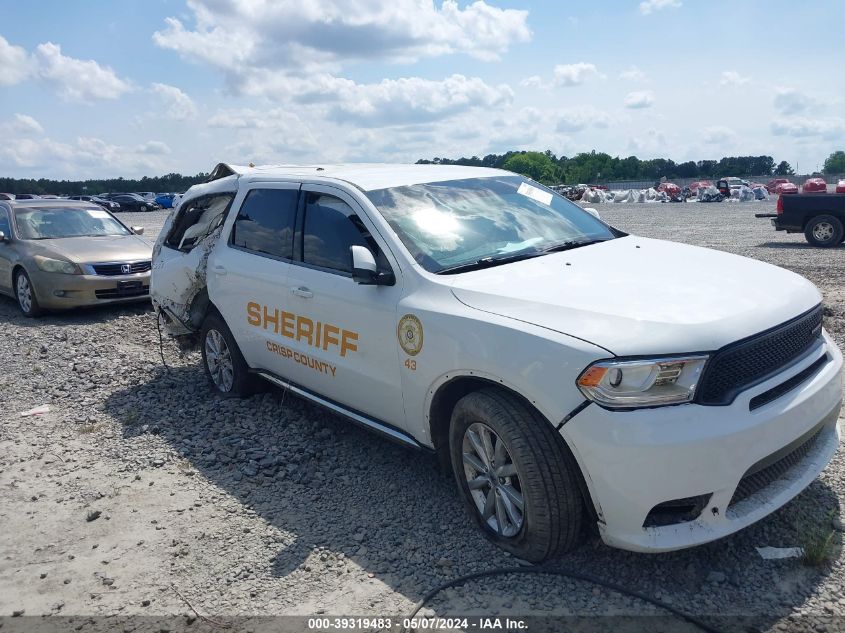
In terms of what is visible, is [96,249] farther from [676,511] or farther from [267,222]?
[676,511]

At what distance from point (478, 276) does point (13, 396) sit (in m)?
4.96

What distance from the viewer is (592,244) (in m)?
4.34

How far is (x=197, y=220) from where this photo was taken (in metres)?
6.10

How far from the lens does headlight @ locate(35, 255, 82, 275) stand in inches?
369

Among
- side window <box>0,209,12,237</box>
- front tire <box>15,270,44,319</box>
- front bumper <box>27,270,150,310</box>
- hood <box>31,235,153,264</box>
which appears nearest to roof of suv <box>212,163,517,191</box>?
front bumper <box>27,270,150,310</box>

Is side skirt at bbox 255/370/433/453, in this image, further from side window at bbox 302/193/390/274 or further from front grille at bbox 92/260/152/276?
front grille at bbox 92/260/152/276

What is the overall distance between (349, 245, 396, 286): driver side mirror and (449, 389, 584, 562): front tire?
825mm

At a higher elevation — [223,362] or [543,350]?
[543,350]

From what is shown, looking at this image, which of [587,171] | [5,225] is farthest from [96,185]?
[5,225]

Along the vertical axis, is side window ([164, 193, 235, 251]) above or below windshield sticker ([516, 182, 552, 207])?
below

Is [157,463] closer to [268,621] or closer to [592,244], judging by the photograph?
[268,621]

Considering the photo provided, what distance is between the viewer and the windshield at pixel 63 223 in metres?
10.4

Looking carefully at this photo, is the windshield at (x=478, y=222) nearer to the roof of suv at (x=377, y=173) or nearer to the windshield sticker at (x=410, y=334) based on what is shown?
the roof of suv at (x=377, y=173)

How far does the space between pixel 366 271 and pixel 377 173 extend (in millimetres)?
1188
